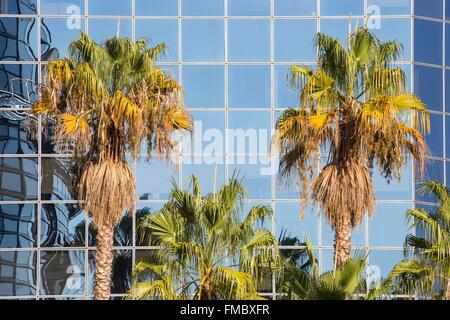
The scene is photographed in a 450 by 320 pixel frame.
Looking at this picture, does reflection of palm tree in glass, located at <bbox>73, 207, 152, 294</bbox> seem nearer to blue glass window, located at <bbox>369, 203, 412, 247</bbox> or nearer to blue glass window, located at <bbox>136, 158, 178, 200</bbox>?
blue glass window, located at <bbox>136, 158, 178, 200</bbox>

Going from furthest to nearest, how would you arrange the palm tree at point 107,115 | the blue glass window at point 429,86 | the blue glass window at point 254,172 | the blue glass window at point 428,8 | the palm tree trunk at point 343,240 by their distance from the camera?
the blue glass window at point 428,8 < the blue glass window at point 429,86 < the blue glass window at point 254,172 < the palm tree at point 107,115 < the palm tree trunk at point 343,240

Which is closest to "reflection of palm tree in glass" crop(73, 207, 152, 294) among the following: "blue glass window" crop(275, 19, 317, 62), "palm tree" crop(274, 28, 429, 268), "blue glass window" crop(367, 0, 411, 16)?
"blue glass window" crop(275, 19, 317, 62)

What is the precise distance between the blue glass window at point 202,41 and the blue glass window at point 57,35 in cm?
285

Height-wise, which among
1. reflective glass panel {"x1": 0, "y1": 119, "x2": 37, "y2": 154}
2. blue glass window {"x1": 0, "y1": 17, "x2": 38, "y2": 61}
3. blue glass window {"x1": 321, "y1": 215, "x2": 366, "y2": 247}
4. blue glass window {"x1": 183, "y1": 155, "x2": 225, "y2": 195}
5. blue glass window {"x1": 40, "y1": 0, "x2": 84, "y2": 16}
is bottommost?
blue glass window {"x1": 321, "y1": 215, "x2": 366, "y2": 247}

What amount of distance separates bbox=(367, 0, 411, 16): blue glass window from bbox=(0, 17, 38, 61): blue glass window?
9090 mm

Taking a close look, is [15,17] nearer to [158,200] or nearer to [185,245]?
[158,200]

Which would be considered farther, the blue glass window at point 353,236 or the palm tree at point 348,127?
the blue glass window at point 353,236

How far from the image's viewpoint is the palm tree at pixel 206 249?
90.3ft

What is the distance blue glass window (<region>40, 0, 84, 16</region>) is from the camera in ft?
122

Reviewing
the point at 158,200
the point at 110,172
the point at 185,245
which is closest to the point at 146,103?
the point at 110,172

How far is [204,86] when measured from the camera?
3712 centimetres

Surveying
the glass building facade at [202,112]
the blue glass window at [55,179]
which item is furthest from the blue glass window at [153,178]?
the blue glass window at [55,179]

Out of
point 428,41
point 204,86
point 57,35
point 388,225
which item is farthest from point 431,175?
point 57,35

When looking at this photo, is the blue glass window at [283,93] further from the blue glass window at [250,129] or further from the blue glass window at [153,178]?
the blue glass window at [153,178]
